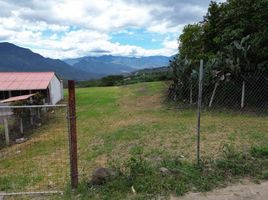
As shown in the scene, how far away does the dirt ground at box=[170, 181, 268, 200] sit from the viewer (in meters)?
5.17

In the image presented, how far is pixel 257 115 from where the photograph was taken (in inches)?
559

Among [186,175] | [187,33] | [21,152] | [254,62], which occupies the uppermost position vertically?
[187,33]

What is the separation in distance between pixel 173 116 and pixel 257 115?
3587 mm

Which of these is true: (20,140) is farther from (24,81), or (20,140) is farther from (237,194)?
(24,81)

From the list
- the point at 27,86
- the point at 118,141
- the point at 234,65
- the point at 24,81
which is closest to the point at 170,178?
the point at 118,141

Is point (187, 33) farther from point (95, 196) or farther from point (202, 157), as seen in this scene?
point (95, 196)

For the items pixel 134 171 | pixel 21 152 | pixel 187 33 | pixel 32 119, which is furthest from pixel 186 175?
pixel 187 33

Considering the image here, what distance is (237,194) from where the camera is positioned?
5.29m

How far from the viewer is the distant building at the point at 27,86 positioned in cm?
2262

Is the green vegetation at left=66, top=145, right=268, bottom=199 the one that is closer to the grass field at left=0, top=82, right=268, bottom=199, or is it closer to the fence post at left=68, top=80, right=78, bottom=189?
the fence post at left=68, top=80, right=78, bottom=189

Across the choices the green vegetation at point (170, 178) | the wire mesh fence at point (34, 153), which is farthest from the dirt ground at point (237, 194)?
the wire mesh fence at point (34, 153)

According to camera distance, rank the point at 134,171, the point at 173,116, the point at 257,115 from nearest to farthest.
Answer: the point at 134,171, the point at 257,115, the point at 173,116

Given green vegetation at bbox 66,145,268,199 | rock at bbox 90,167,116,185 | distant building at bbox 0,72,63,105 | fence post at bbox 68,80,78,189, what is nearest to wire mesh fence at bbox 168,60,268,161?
green vegetation at bbox 66,145,268,199

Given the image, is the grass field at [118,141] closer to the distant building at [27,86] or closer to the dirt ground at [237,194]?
the dirt ground at [237,194]
